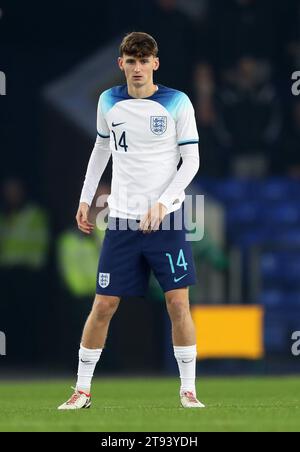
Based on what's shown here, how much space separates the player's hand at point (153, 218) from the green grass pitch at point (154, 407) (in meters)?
0.95

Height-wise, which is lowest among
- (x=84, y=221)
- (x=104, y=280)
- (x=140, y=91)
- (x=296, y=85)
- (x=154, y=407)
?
(x=154, y=407)

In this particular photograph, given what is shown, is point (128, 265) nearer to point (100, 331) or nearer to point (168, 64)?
point (100, 331)

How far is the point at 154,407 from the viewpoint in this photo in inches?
345

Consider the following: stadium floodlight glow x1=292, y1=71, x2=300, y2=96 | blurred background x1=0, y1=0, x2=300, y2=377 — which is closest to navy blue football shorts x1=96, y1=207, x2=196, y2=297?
blurred background x1=0, y1=0, x2=300, y2=377

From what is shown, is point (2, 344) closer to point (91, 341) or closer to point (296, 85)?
point (296, 85)

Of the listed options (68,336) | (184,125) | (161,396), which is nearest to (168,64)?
(68,336)

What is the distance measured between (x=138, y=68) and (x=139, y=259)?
99 centimetres

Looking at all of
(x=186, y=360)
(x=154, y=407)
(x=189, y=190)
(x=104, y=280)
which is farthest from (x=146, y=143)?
(x=189, y=190)

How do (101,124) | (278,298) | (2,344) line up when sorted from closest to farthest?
1. (101,124)
2. (278,298)
3. (2,344)

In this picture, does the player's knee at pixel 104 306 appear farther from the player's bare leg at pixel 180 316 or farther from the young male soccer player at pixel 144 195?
the player's bare leg at pixel 180 316

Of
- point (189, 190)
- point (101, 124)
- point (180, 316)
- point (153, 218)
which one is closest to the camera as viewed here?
point (153, 218)

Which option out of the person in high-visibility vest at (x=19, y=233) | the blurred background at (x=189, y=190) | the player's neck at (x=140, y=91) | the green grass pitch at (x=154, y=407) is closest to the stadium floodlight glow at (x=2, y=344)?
the blurred background at (x=189, y=190)

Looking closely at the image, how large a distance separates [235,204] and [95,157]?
18.2 ft

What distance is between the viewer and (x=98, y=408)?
8.66 metres
